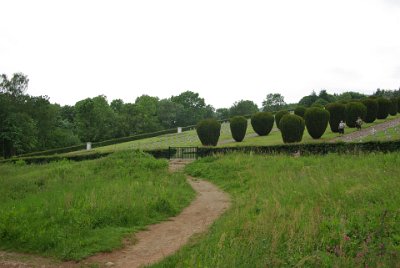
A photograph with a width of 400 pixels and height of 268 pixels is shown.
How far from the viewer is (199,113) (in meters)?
93.3

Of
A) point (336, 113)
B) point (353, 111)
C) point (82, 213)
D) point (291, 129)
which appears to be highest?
point (353, 111)

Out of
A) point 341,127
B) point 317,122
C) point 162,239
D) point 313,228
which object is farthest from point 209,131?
point 313,228

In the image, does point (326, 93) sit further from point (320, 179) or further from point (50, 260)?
point (50, 260)

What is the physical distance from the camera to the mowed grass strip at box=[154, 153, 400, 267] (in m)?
4.57

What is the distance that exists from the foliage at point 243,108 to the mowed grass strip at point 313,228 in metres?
86.5

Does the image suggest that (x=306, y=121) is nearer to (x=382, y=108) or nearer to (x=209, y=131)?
(x=209, y=131)

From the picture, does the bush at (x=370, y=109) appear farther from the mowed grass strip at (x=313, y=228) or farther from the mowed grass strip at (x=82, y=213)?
the mowed grass strip at (x=82, y=213)

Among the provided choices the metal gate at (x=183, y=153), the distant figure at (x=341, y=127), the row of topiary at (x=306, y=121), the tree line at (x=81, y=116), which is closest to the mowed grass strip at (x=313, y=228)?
the metal gate at (x=183, y=153)

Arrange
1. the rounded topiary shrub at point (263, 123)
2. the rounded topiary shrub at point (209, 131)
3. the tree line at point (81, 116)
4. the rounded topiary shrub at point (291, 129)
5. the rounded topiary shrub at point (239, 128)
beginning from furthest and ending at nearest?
1. the tree line at point (81, 116)
2. the rounded topiary shrub at point (263, 123)
3. the rounded topiary shrub at point (239, 128)
4. the rounded topiary shrub at point (209, 131)
5. the rounded topiary shrub at point (291, 129)

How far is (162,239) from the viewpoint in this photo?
23.6 feet

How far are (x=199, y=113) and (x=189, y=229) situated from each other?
8574cm

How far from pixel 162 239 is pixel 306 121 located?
934 inches

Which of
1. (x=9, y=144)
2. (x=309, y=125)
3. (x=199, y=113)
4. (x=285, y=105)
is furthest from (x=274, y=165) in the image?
(x=285, y=105)

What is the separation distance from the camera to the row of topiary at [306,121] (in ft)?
86.3
